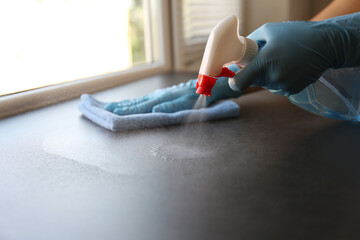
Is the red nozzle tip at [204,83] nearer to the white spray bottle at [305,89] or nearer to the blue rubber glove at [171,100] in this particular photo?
the white spray bottle at [305,89]

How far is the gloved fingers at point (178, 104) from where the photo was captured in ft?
2.60

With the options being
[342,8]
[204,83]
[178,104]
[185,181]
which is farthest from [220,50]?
[342,8]

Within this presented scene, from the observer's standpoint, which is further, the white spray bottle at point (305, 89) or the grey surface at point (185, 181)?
the white spray bottle at point (305, 89)

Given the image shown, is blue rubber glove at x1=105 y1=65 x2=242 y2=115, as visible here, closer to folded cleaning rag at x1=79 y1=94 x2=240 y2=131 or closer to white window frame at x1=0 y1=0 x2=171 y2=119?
folded cleaning rag at x1=79 y1=94 x2=240 y2=131

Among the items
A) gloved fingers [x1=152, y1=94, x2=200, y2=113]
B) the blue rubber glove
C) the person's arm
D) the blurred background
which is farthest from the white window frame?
the person's arm

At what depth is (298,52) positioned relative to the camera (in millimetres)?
518

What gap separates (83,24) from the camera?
57.2 inches

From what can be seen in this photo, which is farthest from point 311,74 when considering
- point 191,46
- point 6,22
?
point 191,46

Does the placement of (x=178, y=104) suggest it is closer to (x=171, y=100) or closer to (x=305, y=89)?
(x=171, y=100)

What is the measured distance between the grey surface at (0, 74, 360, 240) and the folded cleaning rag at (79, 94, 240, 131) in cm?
2

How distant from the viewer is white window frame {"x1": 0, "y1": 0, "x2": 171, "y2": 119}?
91 cm

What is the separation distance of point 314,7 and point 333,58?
1.28 m

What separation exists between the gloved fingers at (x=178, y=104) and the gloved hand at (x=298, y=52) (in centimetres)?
28

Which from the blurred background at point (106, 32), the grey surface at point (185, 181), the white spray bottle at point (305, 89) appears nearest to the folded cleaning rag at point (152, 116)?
the grey surface at point (185, 181)
